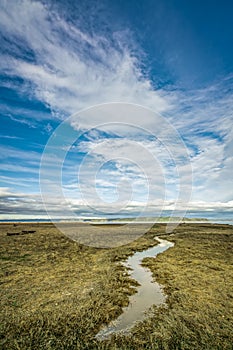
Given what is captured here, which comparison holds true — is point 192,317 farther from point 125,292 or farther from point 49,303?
point 49,303

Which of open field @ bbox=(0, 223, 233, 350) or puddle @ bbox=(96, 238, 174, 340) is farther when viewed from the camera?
puddle @ bbox=(96, 238, 174, 340)

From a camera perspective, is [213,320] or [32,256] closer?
[213,320]

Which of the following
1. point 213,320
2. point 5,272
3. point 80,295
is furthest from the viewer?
point 5,272

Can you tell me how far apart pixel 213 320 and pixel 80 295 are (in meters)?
7.91

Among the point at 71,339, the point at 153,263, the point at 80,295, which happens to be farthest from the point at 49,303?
the point at 153,263

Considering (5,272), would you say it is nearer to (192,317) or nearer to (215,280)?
(192,317)

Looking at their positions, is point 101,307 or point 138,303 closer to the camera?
point 101,307

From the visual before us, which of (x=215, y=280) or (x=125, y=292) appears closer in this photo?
(x=125, y=292)

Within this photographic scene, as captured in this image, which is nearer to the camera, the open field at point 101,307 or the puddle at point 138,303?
the open field at point 101,307

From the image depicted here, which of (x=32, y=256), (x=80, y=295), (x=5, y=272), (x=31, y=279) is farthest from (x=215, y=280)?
(x=32, y=256)

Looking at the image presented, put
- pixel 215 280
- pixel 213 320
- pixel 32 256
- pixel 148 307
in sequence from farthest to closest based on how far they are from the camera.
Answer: pixel 32 256
pixel 215 280
pixel 148 307
pixel 213 320

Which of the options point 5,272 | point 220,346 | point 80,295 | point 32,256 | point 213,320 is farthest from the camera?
point 32,256

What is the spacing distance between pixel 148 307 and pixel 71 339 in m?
5.05

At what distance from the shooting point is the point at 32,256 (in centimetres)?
2616
